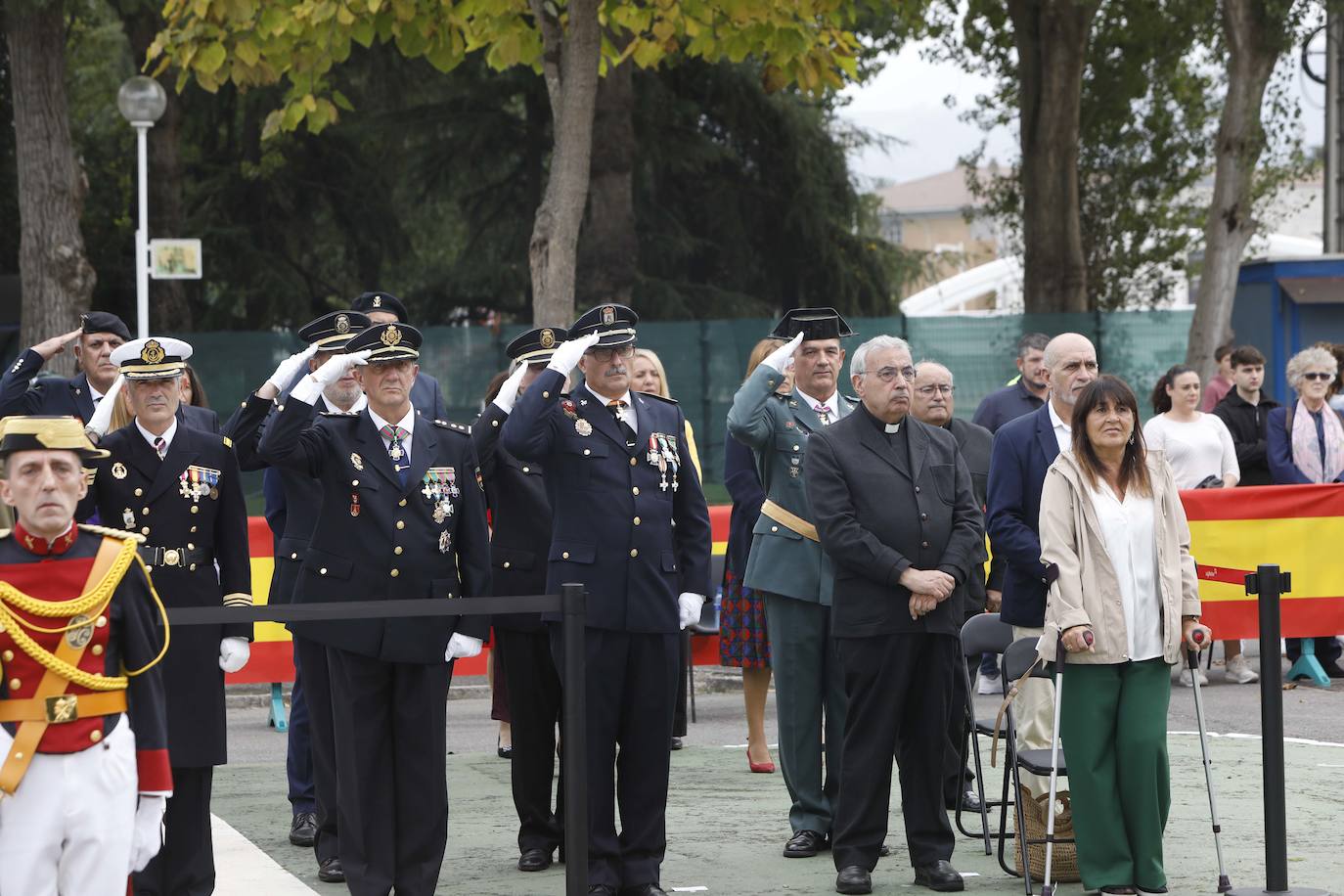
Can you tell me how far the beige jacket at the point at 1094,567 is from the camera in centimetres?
682

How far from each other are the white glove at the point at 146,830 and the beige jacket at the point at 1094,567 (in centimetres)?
321

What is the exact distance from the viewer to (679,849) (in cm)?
812

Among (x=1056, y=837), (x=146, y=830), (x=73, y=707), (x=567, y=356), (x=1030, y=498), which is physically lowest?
(x=1056, y=837)

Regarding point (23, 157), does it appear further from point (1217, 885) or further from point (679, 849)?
point (1217, 885)

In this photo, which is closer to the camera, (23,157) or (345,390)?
(345,390)

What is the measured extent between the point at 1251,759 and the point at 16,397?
20.7ft

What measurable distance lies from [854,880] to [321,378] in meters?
2.69

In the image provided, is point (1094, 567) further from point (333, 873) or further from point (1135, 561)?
point (333, 873)

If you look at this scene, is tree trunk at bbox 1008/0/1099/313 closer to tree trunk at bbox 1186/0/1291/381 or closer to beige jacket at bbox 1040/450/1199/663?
tree trunk at bbox 1186/0/1291/381

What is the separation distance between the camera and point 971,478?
29.2 feet

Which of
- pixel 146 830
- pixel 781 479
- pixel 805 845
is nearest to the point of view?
pixel 146 830

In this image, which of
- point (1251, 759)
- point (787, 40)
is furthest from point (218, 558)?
point (787, 40)

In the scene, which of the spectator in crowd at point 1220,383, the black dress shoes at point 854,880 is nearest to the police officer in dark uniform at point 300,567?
the black dress shoes at point 854,880

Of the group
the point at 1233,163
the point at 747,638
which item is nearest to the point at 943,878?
the point at 747,638
